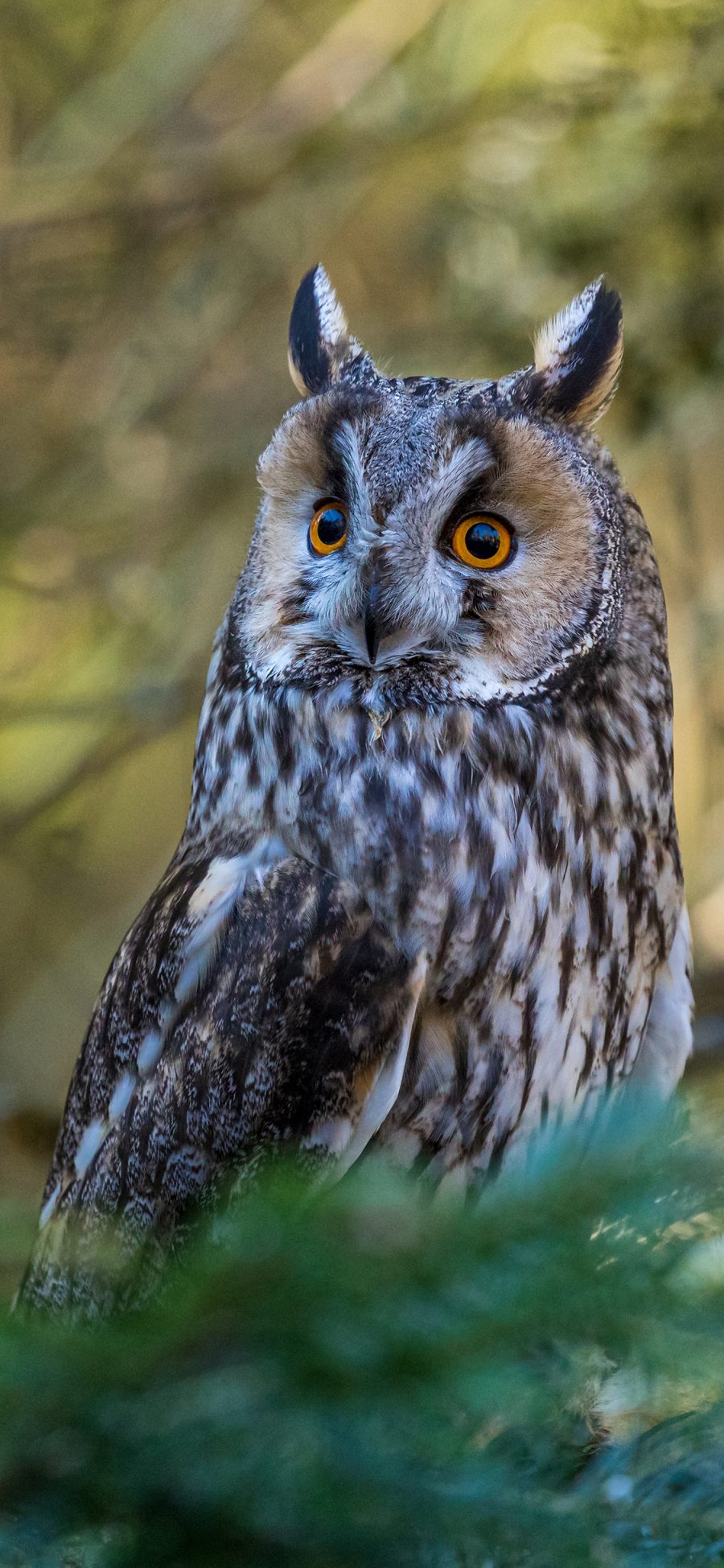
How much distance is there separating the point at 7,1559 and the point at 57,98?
125 inches

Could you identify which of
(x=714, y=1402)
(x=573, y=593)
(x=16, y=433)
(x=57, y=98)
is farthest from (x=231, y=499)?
(x=714, y=1402)

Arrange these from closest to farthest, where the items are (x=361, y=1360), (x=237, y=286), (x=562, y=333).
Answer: (x=361, y=1360) < (x=562, y=333) < (x=237, y=286)

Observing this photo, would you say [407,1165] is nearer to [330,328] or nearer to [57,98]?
[330,328]

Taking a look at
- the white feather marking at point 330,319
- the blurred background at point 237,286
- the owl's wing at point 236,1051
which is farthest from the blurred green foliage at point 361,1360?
the blurred background at point 237,286

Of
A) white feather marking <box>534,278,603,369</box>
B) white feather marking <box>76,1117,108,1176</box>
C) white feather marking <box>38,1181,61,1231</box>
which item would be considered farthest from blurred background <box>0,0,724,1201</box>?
white feather marking <box>534,278,603,369</box>

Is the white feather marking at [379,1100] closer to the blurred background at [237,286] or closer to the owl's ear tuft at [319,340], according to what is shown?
the owl's ear tuft at [319,340]

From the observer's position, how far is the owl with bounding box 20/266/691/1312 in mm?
1190

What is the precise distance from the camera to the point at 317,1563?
1.27ft

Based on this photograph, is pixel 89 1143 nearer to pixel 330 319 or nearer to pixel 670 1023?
pixel 670 1023

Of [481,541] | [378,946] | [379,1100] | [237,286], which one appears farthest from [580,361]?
[237,286]

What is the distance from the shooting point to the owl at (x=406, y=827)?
119 cm

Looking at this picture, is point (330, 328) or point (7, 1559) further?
point (330, 328)

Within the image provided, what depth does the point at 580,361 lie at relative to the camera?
137 centimetres

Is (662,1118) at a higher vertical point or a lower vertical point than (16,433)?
lower
